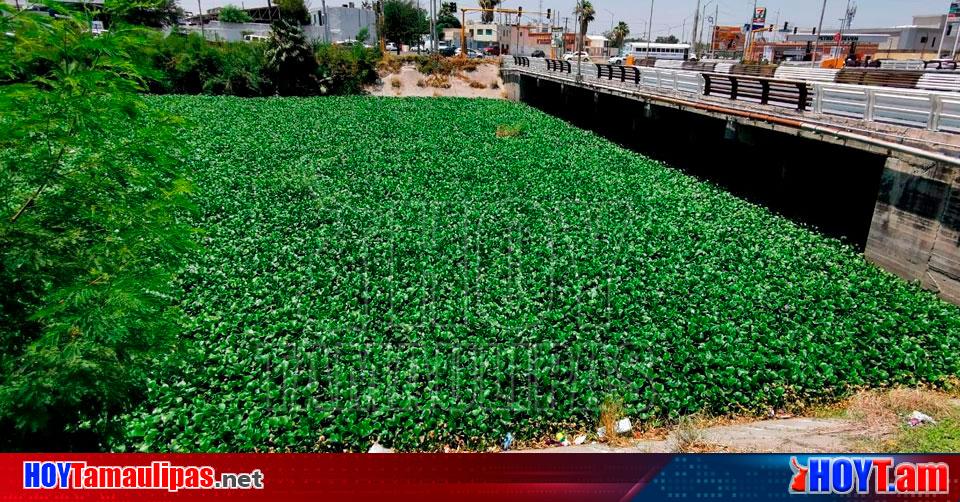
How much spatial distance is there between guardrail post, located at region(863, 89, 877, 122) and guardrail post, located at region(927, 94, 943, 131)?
1551mm

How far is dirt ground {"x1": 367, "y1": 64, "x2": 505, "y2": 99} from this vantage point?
43.6 m

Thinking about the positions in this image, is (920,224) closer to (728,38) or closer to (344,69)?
(344,69)

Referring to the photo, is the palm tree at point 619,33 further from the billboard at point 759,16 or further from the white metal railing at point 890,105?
the white metal railing at point 890,105

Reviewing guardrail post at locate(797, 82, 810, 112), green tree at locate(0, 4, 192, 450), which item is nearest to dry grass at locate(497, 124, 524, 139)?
guardrail post at locate(797, 82, 810, 112)

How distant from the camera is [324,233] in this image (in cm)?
1249

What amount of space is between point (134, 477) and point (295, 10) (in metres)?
81.3

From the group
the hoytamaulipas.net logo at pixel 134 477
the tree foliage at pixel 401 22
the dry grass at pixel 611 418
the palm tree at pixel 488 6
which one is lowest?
the dry grass at pixel 611 418

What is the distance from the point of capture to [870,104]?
481 inches

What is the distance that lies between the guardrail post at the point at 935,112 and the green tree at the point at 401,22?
218ft

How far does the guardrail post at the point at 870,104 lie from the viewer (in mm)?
12091

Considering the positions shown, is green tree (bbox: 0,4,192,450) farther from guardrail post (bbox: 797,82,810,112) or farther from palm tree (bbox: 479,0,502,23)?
palm tree (bbox: 479,0,502,23)

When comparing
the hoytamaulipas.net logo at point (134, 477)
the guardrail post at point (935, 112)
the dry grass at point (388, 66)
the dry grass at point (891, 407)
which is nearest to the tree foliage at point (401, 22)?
the dry grass at point (388, 66)

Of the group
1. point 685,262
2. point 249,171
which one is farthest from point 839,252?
point 249,171

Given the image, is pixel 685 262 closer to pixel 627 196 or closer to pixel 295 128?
pixel 627 196
